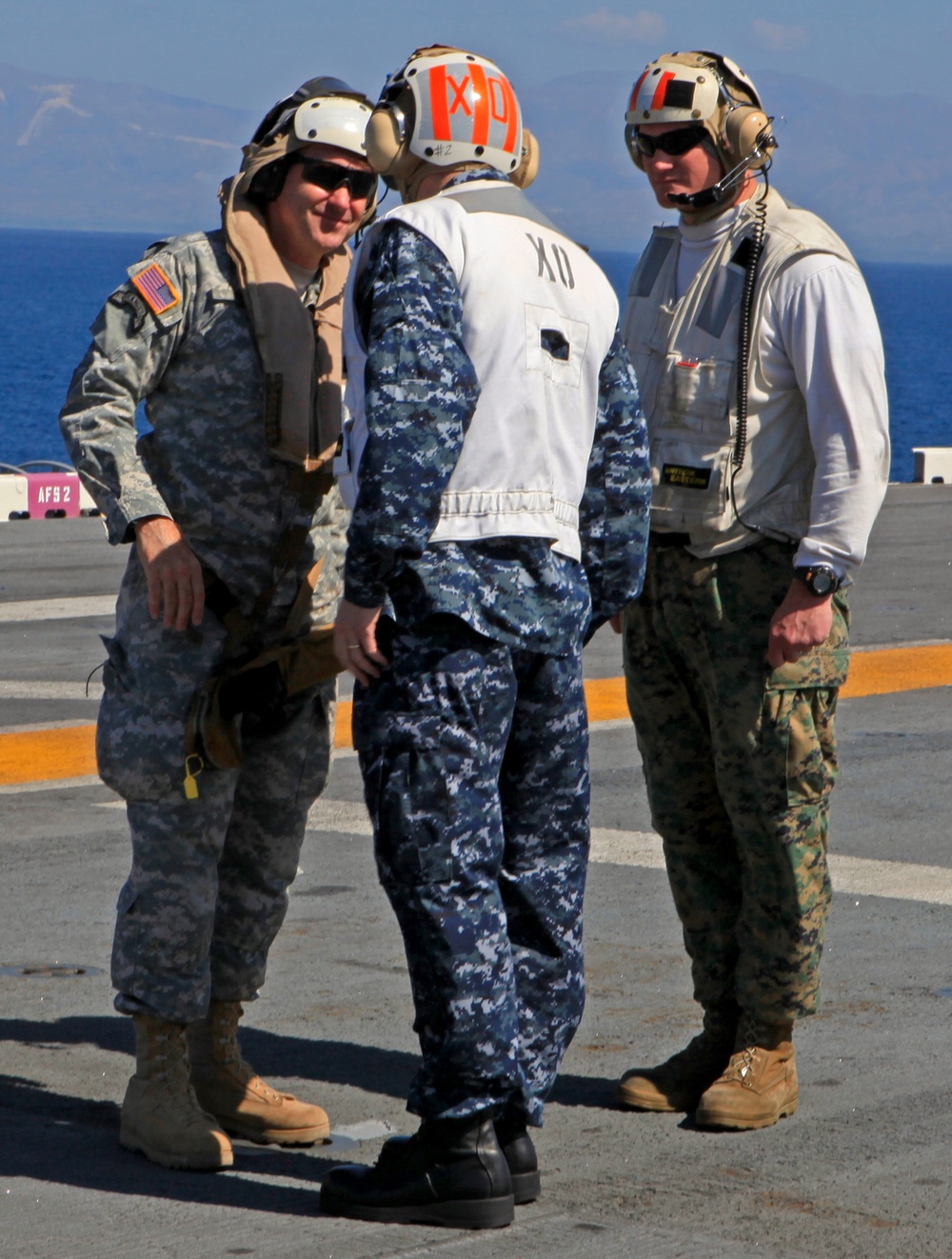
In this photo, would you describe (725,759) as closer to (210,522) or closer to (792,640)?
(792,640)

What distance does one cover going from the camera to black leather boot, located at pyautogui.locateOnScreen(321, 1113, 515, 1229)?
11.2 ft

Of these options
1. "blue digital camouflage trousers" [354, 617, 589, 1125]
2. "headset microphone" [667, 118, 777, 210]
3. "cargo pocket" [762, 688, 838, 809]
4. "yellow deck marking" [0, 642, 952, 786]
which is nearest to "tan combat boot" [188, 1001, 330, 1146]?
"blue digital camouflage trousers" [354, 617, 589, 1125]

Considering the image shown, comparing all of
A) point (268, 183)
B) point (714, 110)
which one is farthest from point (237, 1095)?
point (714, 110)

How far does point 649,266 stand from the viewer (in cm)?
430

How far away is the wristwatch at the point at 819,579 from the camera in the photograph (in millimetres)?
3889

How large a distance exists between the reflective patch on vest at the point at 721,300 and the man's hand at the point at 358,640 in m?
1.13

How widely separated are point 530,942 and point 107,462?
1.23 m

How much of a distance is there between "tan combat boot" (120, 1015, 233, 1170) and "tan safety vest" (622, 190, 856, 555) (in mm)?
1476

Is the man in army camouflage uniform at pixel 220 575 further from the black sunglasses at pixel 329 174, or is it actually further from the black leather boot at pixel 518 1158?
the black leather boot at pixel 518 1158

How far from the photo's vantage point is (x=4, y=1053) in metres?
4.38

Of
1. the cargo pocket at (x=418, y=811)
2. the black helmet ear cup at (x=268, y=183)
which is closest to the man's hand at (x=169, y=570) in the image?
the cargo pocket at (x=418, y=811)

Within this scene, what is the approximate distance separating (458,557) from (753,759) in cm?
98

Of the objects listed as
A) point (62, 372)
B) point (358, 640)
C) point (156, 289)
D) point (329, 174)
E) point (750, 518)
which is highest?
point (62, 372)

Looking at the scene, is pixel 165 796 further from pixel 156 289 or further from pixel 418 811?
pixel 156 289
